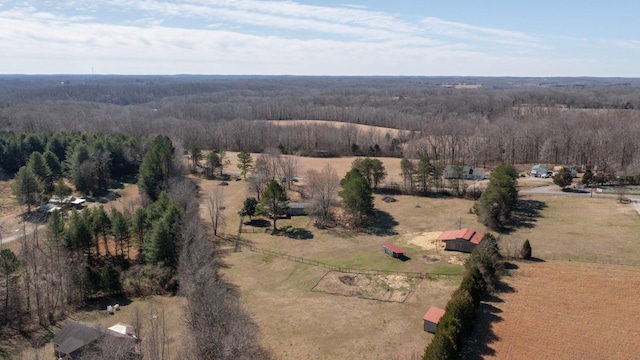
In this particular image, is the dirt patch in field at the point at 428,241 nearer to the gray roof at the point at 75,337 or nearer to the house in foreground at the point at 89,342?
the house in foreground at the point at 89,342

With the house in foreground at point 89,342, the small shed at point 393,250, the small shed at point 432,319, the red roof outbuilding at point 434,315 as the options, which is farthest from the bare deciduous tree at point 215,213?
the small shed at point 432,319

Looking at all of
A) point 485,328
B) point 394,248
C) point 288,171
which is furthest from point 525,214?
point 288,171

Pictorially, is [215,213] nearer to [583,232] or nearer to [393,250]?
[393,250]

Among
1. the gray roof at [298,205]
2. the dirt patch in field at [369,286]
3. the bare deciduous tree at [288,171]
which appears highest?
the bare deciduous tree at [288,171]

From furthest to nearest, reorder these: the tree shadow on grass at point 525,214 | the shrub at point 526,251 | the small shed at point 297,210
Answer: the small shed at point 297,210 < the tree shadow on grass at point 525,214 < the shrub at point 526,251

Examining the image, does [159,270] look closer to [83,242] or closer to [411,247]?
[83,242]

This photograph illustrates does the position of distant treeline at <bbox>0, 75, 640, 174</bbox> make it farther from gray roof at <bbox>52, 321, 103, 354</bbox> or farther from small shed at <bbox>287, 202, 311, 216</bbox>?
gray roof at <bbox>52, 321, 103, 354</bbox>

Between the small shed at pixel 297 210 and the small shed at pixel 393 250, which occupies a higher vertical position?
the small shed at pixel 297 210
